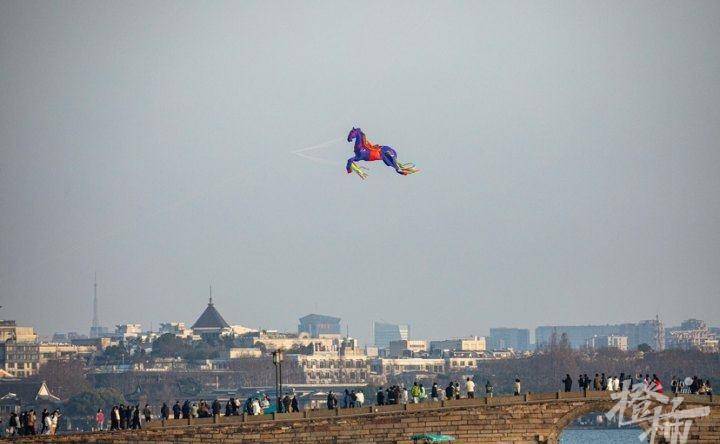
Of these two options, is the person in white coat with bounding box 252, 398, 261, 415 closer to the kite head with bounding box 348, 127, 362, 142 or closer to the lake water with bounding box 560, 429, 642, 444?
the kite head with bounding box 348, 127, 362, 142

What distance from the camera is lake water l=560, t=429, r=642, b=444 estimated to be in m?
140

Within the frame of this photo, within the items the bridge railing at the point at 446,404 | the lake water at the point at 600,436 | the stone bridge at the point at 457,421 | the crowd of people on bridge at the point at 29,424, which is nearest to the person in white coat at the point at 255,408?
the bridge railing at the point at 446,404

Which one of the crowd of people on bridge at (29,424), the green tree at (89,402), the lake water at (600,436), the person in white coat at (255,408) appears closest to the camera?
A: the crowd of people on bridge at (29,424)

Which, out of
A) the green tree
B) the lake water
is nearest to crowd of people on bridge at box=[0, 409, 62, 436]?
the lake water

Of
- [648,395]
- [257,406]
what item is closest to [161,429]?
[257,406]

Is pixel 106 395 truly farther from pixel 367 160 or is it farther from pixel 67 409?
pixel 367 160

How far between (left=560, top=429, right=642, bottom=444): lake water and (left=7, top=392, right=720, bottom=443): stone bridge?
41380mm

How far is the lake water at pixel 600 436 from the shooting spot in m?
140

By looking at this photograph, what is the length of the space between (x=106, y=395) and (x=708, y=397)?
111500 millimetres

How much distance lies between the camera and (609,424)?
166 m

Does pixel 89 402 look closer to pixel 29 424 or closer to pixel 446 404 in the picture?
pixel 446 404

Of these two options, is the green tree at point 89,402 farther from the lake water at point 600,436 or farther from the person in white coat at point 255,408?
the person in white coat at point 255,408

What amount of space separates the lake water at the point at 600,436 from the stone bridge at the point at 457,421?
41.4 metres

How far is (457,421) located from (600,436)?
65370mm
